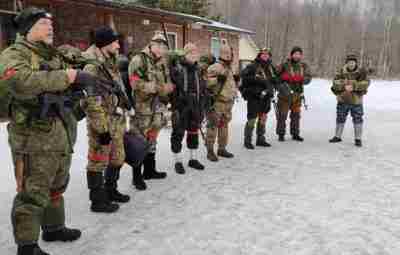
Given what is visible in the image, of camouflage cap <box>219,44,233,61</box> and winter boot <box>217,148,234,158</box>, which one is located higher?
camouflage cap <box>219,44,233,61</box>

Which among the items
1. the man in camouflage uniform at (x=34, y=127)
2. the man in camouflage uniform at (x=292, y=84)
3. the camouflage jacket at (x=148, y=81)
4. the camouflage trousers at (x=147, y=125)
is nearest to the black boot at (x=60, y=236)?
the man in camouflage uniform at (x=34, y=127)

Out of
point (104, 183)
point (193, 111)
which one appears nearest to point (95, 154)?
point (104, 183)

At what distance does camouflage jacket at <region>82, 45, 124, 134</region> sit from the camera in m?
3.83

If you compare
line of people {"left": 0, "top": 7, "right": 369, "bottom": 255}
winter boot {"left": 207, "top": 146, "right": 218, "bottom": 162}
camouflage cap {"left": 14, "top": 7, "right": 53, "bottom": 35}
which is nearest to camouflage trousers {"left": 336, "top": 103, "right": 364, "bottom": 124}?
line of people {"left": 0, "top": 7, "right": 369, "bottom": 255}

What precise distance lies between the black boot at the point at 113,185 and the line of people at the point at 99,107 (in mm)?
11

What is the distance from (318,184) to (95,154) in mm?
2947

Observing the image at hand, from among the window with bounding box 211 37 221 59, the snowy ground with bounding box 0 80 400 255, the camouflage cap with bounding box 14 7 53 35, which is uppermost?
the window with bounding box 211 37 221 59

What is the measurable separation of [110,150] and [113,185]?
522 mm

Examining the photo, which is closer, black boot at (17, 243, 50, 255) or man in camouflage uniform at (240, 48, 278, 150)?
black boot at (17, 243, 50, 255)

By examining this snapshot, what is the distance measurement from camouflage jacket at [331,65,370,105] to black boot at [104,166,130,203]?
5.01m

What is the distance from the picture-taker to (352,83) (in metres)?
7.63

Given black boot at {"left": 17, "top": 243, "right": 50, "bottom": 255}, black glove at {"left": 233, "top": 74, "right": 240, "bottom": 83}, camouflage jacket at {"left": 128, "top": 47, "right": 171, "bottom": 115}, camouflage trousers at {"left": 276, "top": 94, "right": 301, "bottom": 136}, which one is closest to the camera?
black boot at {"left": 17, "top": 243, "right": 50, "bottom": 255}

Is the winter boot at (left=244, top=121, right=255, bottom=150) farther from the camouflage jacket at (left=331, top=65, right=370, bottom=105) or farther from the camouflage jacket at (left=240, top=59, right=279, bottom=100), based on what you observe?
the camouflage jacket at (left=331, top=65, right=370, bottom=105)

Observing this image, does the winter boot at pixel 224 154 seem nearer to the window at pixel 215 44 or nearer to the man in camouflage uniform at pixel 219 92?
the man in camouflage uniform at pixel 219 92
